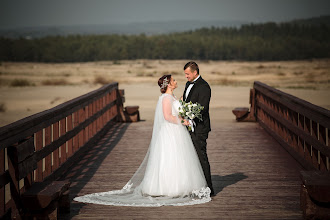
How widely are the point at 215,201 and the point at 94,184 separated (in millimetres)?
1887

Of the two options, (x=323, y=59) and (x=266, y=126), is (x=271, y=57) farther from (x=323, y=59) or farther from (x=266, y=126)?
(x=266, y=126)

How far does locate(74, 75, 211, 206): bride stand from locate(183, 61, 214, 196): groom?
3.3 inches

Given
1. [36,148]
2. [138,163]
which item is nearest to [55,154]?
[36,148]

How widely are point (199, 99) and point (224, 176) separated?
1.85 m

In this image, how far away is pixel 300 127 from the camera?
30.1 ft

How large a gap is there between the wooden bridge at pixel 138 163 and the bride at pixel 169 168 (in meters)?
0.27

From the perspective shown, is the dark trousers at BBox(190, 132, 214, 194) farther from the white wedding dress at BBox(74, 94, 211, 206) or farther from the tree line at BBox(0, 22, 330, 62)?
the tree line at BBox(0, 22, 330, 62)

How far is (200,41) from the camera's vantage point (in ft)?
382

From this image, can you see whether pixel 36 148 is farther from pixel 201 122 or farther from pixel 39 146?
pixel 201 122

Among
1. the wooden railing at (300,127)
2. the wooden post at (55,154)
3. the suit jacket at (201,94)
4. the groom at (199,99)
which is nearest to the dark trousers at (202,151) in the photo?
the groom at (199,99)

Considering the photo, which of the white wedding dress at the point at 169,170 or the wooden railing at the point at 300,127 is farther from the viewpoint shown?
the wooden railing at the point at 300,127

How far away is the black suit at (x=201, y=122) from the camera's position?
6648 mm

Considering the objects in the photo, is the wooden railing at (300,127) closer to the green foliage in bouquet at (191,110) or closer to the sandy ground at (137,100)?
the green foliage in bouquet at (191,110)

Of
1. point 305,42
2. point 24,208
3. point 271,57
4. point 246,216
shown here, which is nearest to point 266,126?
point 246,216
